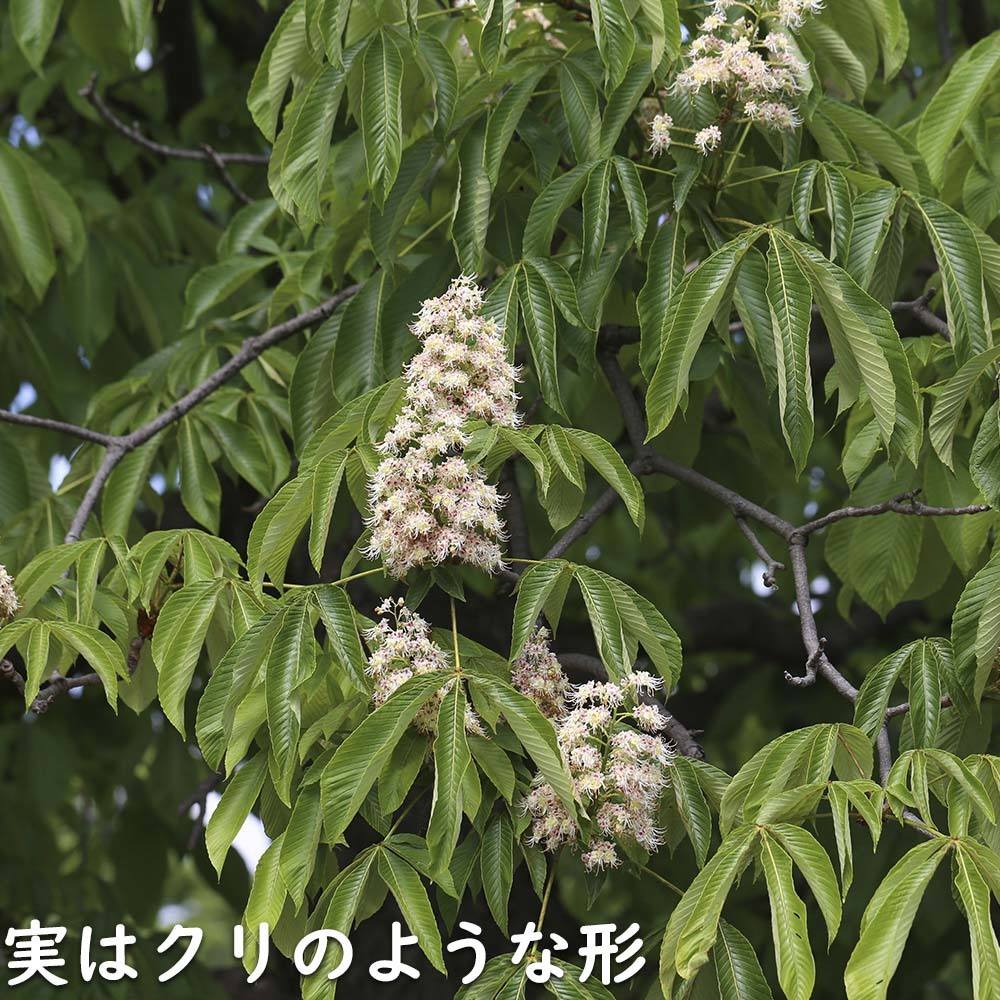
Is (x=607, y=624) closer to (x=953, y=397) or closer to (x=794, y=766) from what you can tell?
(x=794, y=766)

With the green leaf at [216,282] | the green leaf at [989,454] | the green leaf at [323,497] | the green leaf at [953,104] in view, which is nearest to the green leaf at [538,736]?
the green leaf at [323,497]

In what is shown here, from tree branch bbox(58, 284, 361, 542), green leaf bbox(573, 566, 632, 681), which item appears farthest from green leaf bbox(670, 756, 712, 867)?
tree branch bbox(58, 284, 361, 542)

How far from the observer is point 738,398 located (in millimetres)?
2828

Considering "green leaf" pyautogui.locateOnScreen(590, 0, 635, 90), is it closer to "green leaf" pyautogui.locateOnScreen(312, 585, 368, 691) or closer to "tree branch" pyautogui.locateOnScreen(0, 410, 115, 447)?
"green leaf" pyautogui.locateOnScreen(312, 585, 368, 691)

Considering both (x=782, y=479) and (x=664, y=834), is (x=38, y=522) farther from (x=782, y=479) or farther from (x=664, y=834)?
(x=782, y=479)

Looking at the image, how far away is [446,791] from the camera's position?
1.61 metres

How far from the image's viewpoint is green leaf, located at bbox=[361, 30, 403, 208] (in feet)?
7.09

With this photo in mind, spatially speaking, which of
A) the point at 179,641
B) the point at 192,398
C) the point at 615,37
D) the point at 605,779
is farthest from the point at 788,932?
the point at 192,398

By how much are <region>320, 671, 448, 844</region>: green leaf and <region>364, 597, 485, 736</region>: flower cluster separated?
A: 8 centimetres

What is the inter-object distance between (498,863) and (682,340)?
0.70 m

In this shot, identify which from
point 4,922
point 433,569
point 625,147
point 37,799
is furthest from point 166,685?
point 4,922

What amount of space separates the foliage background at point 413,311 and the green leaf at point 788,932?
0.27 metres

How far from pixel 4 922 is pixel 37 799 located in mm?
544

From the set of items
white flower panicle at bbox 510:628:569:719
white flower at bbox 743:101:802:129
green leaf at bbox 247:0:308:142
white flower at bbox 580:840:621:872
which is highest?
green leaf at bbox 247:0:308:142
